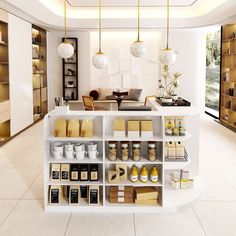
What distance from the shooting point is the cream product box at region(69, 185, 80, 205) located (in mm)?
4039

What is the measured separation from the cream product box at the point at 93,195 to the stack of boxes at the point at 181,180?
1044mm

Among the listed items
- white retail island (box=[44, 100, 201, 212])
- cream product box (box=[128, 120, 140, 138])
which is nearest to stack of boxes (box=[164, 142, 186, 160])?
white retail island (box=[44, 100, 201, 212])

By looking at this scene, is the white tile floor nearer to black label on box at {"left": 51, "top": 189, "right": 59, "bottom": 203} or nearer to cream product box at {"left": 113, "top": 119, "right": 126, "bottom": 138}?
black label on box at {"left": 51, "top": 189, "right": 59, "bottom": 203}

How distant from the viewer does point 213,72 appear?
12000 millimetres

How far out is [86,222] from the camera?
3.73 metres

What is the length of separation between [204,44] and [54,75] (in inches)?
206

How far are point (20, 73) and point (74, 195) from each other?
521 centimetres

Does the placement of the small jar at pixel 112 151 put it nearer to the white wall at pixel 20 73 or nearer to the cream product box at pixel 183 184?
the cream product box at pixel 183 184

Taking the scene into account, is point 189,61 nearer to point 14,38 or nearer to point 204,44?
point 204,44

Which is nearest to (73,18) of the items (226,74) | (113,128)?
(226,74)

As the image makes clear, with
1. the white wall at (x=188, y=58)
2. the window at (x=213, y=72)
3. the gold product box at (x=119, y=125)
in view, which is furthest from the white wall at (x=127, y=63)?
the gold product box at (x=119, y=125)

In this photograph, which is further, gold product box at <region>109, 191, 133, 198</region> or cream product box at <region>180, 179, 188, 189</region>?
cream product box at <region>180, 179, 188, 189</region>

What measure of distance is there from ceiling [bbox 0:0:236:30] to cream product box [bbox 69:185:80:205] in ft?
17.1

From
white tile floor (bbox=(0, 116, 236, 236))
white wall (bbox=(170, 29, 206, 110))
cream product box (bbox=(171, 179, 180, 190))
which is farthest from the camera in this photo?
white wall (bbox=(170, 29, 206, 110))
